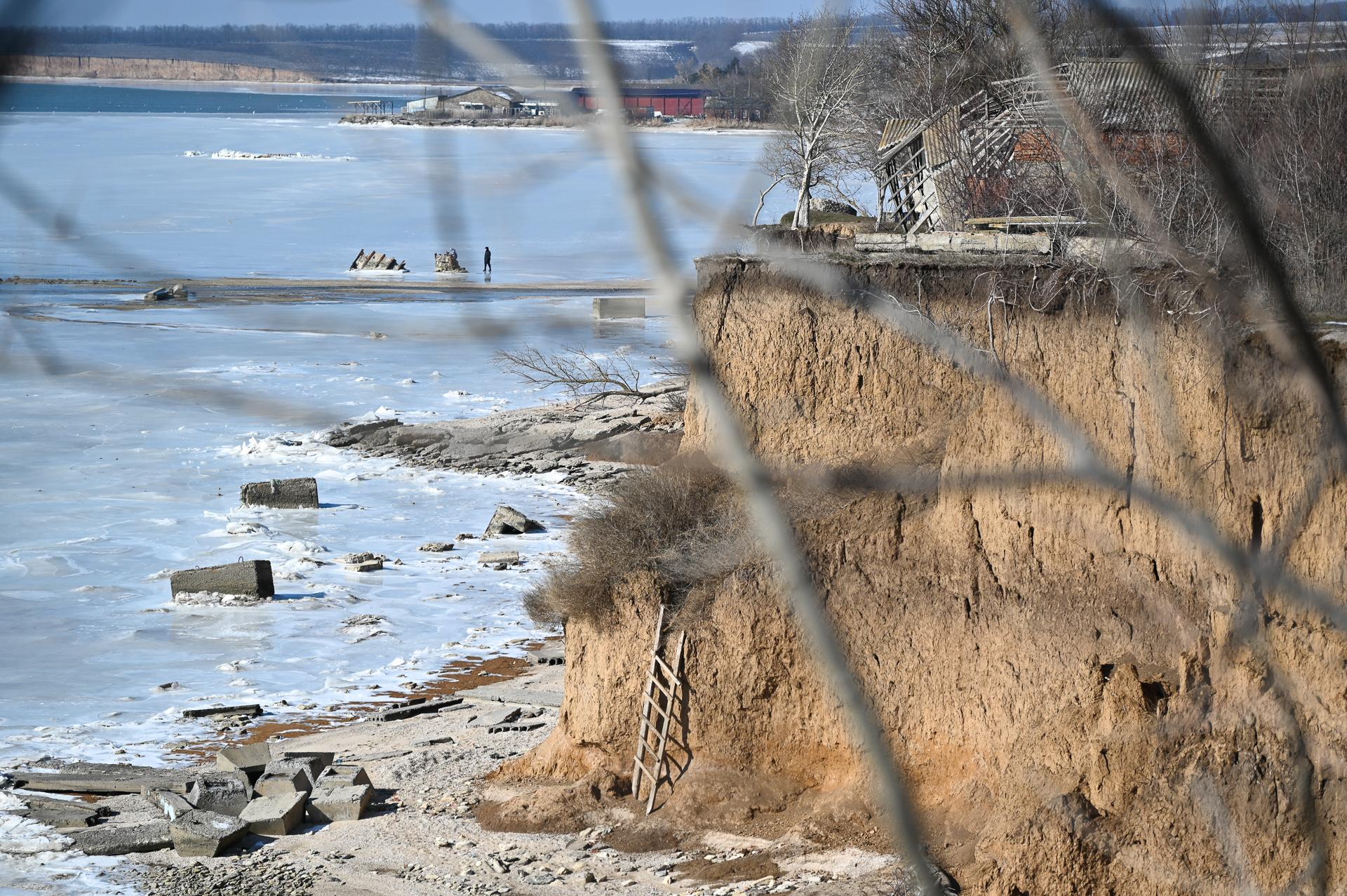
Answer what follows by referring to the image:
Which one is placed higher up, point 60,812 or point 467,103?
point 467,103

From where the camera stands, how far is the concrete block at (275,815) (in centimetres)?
1767

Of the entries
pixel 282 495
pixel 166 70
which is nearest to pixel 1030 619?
pixel 166 70

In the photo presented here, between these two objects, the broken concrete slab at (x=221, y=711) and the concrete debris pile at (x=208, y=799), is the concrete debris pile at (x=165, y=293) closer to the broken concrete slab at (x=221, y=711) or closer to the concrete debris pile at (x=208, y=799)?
the broken concrete slab at (x=221, y=711)

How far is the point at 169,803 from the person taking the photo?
1802 cm

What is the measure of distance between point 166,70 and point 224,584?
27300 mm

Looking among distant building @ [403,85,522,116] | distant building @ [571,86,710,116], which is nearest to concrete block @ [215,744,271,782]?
distant building @ [571,86,710,116]

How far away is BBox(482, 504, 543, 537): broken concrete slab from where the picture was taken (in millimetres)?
33750

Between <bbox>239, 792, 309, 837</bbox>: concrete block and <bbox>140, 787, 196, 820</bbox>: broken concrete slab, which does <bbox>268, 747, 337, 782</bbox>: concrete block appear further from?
<bbox>140, 787, 196, 820</bbox>: broken concrete slab

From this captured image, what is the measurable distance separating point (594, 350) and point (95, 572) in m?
24.3

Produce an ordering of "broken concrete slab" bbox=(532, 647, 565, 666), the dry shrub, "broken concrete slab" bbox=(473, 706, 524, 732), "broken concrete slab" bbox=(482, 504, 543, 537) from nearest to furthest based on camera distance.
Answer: the dry shrub
"broken concrete slab" bbox=(473, 706, 524, 732)
"broken concrete slab" bbox=(532, 647, 565, 666)
"broken concrete slab" bbox=(482, 504, 543, 537)

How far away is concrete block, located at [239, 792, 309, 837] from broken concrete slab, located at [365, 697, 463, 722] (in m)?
4.34

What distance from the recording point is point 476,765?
1927 cm

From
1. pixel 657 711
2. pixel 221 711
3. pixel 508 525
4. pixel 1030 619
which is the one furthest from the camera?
pixel 508 525

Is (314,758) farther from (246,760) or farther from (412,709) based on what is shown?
(412,709)
